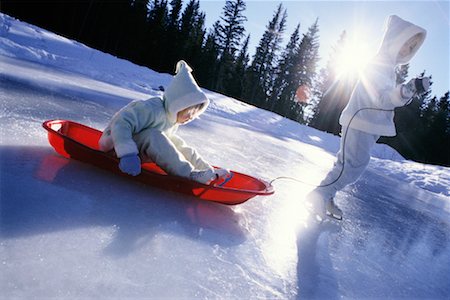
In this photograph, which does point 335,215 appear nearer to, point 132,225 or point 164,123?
point 164,123

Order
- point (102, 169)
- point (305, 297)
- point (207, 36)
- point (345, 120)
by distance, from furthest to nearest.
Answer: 1. point (207, 36)
2. point (345, 120)
3. point (102, 169)
4. point (305, 297)

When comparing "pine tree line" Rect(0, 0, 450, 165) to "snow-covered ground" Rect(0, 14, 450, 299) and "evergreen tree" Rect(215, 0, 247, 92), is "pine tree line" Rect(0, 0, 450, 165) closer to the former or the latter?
"evergreen tree" Rect(215, 0, 247, 92)

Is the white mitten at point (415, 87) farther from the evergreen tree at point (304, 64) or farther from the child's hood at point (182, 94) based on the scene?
the evergreen tree at point (304, 64)

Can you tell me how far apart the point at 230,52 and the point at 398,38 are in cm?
3174

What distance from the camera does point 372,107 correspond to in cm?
288

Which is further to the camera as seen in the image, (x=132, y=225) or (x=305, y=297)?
(x=132, y=225)

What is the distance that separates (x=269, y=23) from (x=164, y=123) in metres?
35.7

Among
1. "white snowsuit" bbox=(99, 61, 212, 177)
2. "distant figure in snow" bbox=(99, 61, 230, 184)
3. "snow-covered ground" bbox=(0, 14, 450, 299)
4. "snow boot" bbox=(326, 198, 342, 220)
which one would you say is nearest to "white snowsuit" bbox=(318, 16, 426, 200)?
"snow boot" bbox=(326, 198, 342, 220)

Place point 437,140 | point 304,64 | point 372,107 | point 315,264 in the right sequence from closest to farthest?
point 315,264 → point 372,107 → point 437,140 → point 304,64

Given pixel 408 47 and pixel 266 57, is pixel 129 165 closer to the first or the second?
pixel 408 47

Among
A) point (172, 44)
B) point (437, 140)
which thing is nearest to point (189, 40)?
point (172, 44)

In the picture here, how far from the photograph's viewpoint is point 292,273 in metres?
1.73

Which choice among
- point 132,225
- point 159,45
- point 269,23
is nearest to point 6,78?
point 132,225

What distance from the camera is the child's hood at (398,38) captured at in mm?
2859
